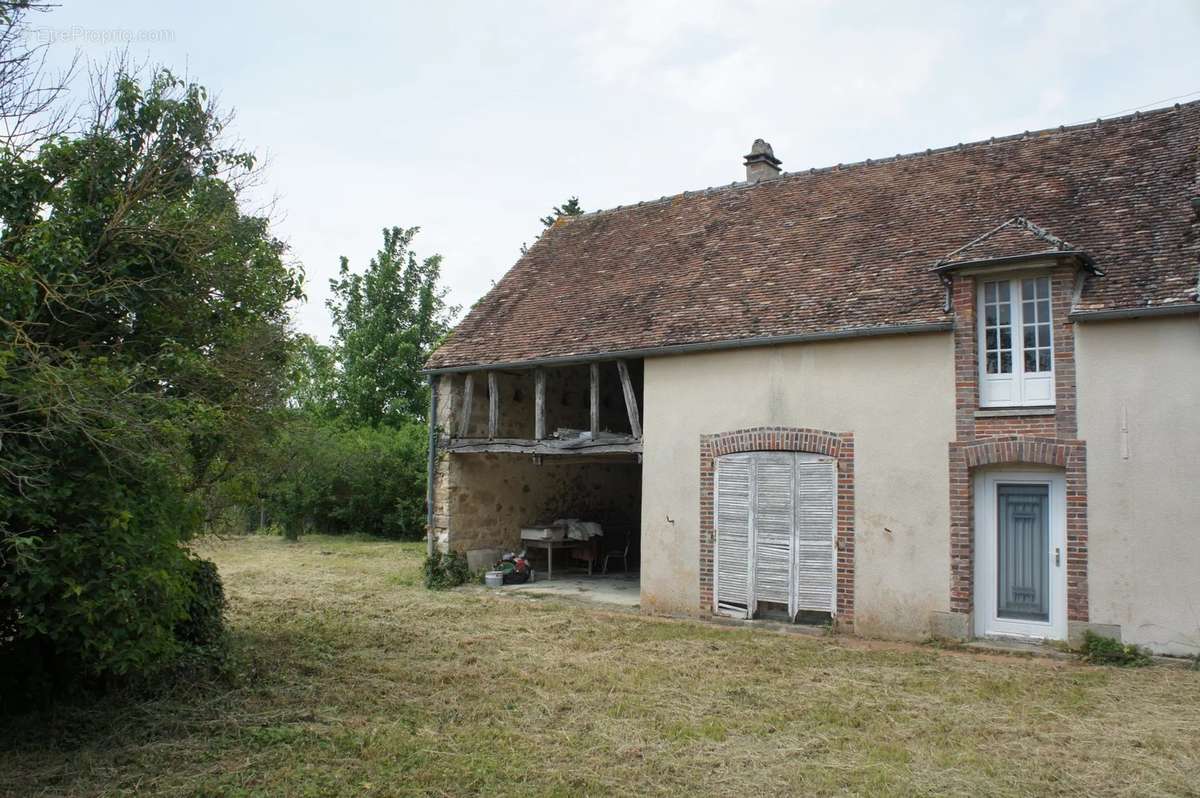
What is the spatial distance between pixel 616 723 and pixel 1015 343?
6079 millimetres

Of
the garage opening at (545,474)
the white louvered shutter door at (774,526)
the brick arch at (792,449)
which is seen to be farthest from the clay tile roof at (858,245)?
the white louvered shutter door at (774,526)

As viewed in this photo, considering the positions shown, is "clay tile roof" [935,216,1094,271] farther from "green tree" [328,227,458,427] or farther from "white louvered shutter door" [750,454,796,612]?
"green tree" [328,227,458,427]

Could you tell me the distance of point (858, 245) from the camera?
39.0ft

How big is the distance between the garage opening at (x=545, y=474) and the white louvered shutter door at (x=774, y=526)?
198 centimetres

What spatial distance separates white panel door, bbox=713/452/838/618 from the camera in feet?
35.0

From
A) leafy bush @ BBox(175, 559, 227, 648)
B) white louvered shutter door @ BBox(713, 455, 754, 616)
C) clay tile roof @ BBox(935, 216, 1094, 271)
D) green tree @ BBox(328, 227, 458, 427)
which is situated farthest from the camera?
green tree @ BBox(328, 227, 458, 427)

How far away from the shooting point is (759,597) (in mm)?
11062

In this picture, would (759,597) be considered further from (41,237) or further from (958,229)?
(41,237)

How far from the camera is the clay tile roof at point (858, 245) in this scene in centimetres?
977

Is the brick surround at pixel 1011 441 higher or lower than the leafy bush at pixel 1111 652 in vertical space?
higher

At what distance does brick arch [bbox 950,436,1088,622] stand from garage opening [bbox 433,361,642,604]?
4312 millimetres

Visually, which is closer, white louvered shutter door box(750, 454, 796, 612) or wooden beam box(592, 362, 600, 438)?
white louvered shutter door box(750, 454, 796, 612)

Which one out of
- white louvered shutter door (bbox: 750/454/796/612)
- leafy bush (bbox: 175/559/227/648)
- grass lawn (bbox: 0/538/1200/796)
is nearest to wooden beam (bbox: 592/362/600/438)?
white louvered shutter door (bbox: 750/454/796/612)

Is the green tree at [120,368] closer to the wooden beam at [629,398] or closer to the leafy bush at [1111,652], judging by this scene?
the wooden beam at [629,398]
